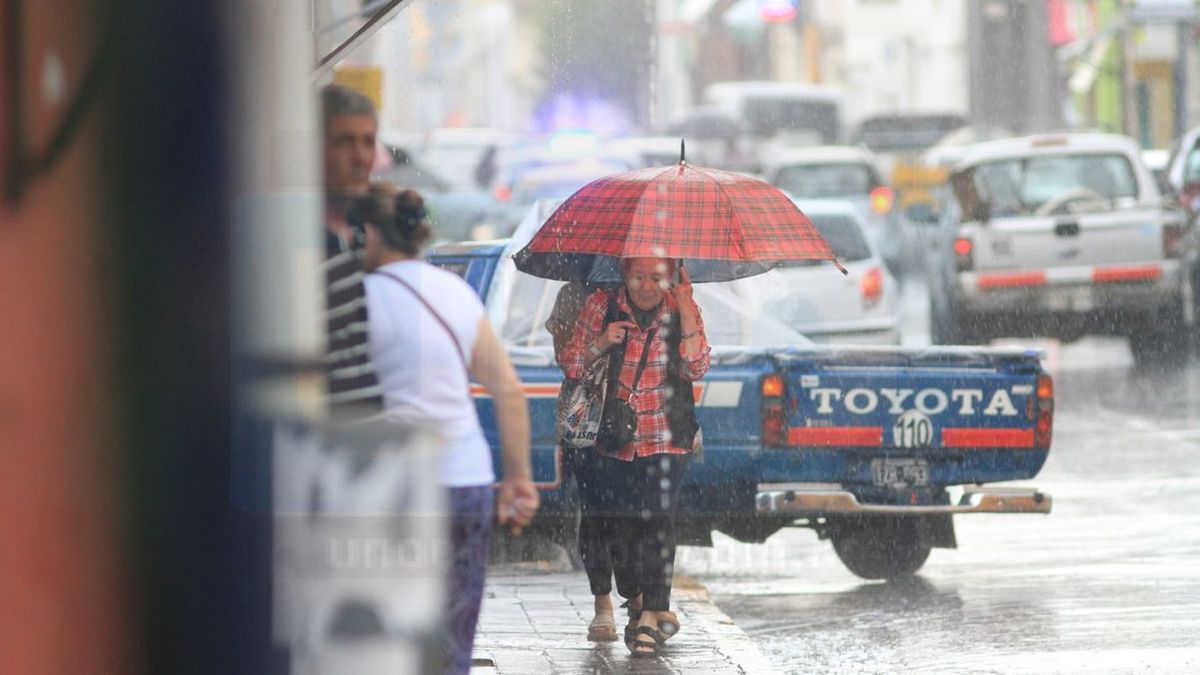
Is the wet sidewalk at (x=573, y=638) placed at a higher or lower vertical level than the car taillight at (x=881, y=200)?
lower

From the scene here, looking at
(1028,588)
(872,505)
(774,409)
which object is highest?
(774,409)

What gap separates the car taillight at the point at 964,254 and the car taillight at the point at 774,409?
29.8 feet

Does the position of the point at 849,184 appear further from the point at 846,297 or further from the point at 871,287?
the point at 846,297

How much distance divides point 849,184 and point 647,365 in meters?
19.6

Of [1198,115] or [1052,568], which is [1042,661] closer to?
[1052,568]

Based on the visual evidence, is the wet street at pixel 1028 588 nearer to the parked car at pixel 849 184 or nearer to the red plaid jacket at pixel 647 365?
the red plaid jacket at pixel 647 365

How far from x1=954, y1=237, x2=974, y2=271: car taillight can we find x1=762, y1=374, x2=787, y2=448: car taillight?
→ 9088mm

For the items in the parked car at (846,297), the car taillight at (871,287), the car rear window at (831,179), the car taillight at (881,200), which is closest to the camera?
the parked car at (846,297)

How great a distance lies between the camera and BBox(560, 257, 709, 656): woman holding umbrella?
26.6ft

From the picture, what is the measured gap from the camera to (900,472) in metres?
9.59

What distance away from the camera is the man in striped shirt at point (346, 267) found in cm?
548

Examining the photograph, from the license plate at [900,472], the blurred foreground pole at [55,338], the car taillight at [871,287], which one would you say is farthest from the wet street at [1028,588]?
the blurred foreground pole at [55,338]

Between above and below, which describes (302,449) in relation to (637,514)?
above

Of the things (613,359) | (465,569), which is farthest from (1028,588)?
(465,569)
